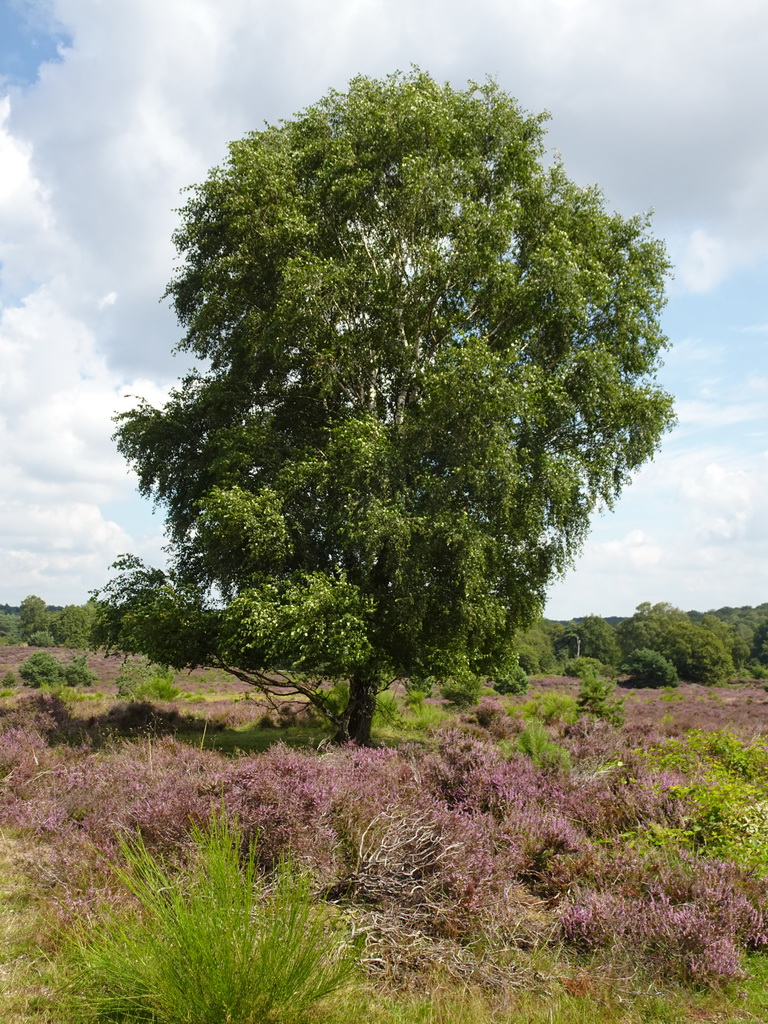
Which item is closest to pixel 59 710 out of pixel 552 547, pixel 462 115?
pixel 552 547

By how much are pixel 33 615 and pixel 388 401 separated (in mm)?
114703

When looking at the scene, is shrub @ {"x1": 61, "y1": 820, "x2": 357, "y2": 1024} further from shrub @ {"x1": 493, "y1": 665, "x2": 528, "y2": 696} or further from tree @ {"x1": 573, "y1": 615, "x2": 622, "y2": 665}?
tree @ {"x1": 573, "y1": 615, "x2": 622, "y2": 665}

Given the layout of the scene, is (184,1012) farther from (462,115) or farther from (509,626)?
(462,115)

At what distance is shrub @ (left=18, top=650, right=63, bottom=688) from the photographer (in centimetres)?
3281

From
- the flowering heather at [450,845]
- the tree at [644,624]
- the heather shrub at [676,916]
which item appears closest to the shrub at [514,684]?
the flowering heather at [450,845]

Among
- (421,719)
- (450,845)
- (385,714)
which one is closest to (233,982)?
(450,845)

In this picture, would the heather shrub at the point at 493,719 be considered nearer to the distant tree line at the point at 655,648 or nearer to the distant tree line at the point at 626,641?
the distant tree line at the point at 655,648

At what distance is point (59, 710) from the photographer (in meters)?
17.4

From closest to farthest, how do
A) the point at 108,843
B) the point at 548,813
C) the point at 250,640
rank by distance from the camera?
the point at 108,843, the point at 548,813, the point at 250,640

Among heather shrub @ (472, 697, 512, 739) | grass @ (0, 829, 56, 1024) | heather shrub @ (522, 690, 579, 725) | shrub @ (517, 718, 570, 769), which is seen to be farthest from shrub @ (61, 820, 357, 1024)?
heather shrub @ (522, 690, 579, 725)

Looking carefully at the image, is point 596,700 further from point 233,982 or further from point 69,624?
point 69,624

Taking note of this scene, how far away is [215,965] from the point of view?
11.3 ft

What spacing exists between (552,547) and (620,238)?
8566mm

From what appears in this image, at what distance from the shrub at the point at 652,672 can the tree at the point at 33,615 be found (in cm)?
9020
